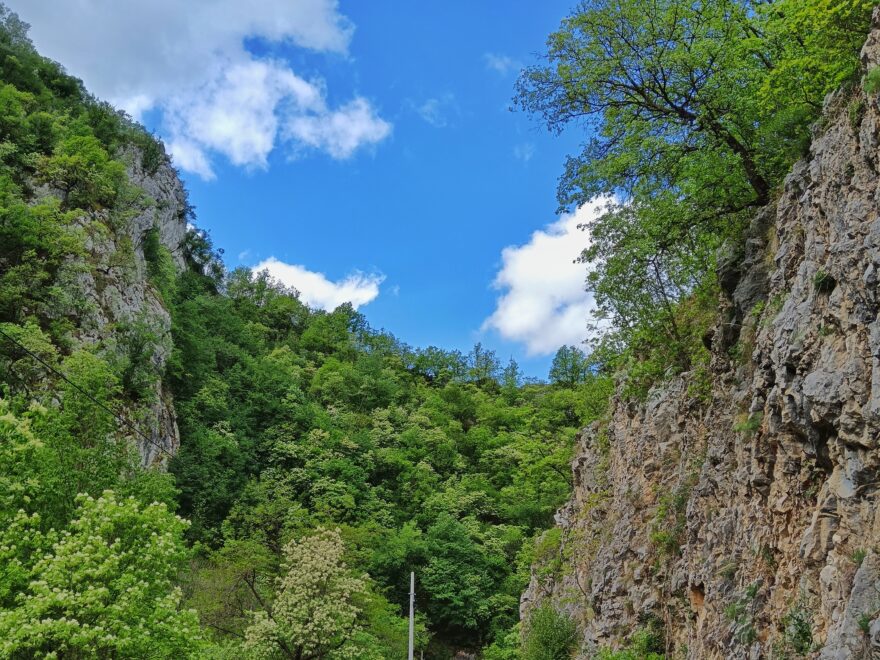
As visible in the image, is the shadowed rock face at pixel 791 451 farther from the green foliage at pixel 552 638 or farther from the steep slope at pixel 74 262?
the steep slope at pixel 74 262

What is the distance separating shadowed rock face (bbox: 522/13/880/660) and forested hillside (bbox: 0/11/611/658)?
32.2 feet

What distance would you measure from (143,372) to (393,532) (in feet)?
63.0

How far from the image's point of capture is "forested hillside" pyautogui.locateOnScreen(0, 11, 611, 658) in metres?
12.0

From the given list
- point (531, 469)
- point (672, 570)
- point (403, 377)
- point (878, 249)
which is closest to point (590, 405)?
point (531, 469)

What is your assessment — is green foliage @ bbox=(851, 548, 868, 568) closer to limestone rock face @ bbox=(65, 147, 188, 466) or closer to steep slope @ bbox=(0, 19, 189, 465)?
steep slope @ bbox=(0, 19, 189, 465)

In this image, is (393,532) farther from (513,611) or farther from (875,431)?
(875,431)

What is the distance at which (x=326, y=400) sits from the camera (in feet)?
175

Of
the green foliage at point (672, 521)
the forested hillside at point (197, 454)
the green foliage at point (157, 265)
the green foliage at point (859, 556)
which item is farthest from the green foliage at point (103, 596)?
the green foliage at point (157, 265)

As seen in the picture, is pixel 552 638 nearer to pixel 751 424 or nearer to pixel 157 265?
pixel 751 424

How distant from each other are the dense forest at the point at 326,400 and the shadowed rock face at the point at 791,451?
3.55 ft

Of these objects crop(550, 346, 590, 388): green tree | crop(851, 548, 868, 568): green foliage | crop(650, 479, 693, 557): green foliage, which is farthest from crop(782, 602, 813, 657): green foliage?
crop(550, 346, 590, 388): green tree

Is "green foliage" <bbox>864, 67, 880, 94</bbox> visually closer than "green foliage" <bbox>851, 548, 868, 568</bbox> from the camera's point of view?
No

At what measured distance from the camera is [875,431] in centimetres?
552

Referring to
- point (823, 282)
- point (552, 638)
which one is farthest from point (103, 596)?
point (552, 638)
